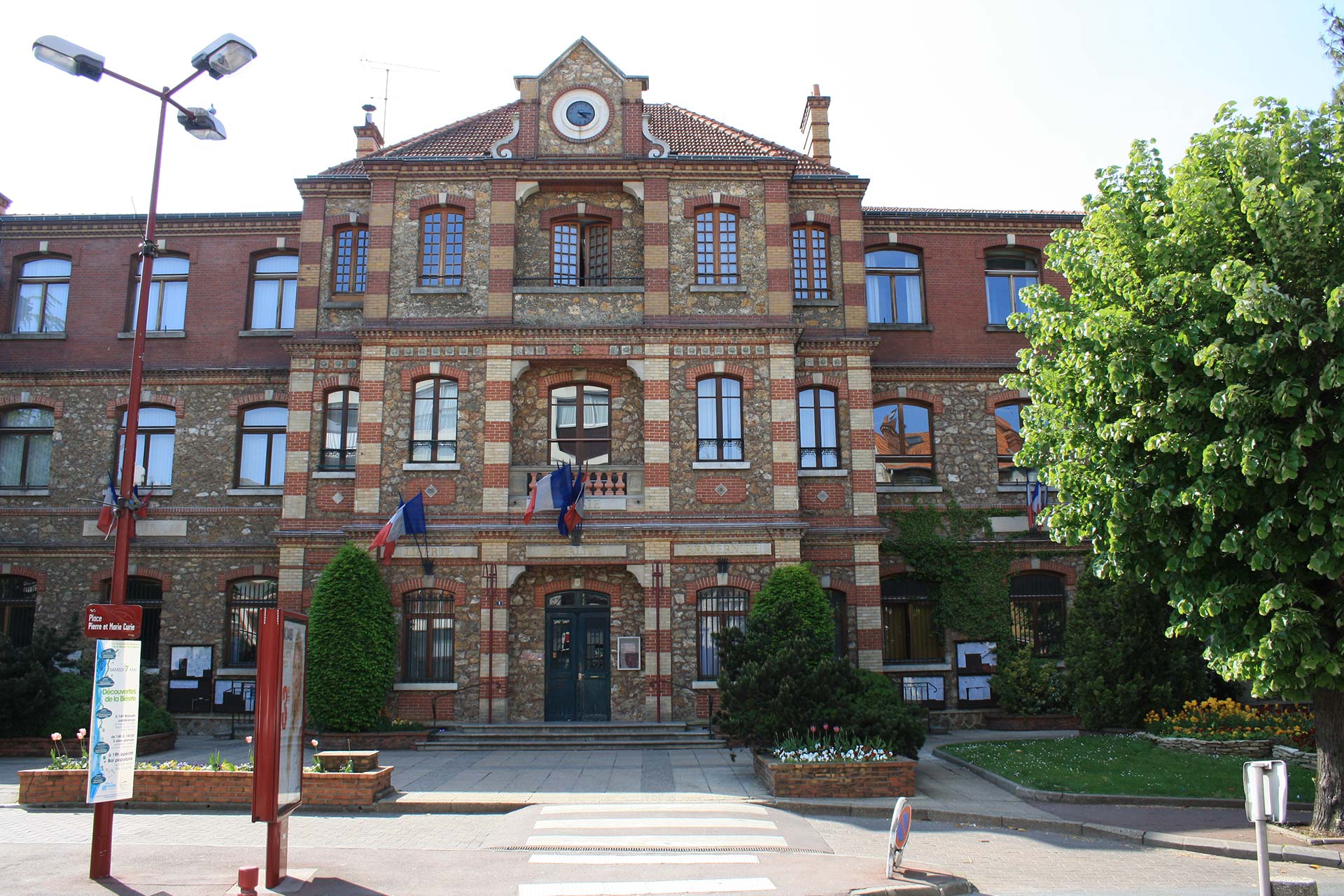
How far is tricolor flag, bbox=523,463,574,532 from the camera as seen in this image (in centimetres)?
2083

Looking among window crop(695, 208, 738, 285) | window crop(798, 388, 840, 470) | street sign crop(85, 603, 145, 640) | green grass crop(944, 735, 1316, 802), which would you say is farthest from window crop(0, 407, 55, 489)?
green grass crop(944, 735, 1316, 802)

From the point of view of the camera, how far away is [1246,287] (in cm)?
1156

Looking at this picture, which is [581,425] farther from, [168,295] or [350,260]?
[168,295]

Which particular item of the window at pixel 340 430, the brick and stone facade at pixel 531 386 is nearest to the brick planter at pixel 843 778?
→ the brick and stone facade at pixel 531 386

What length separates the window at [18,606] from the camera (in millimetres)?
23734

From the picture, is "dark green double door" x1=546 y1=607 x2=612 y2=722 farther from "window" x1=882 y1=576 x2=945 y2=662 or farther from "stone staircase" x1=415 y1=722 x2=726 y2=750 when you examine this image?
"window" x1=882 y1=576 x2=945 y2=662

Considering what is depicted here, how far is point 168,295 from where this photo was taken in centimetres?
2533

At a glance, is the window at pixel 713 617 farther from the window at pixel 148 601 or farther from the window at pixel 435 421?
the window at pixel 148 601

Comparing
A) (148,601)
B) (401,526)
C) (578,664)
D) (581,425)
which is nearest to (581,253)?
(581,425)

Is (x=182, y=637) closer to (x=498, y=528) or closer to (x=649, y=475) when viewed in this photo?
(x=498, y=528)

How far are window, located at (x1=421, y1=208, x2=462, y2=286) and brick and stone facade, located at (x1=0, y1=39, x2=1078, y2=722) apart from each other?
0.25 feet

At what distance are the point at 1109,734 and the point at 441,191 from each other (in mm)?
18424

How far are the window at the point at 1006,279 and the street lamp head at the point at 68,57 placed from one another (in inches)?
815

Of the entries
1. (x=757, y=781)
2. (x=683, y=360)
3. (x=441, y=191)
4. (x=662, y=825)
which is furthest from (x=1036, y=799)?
(x=441, y=191)
